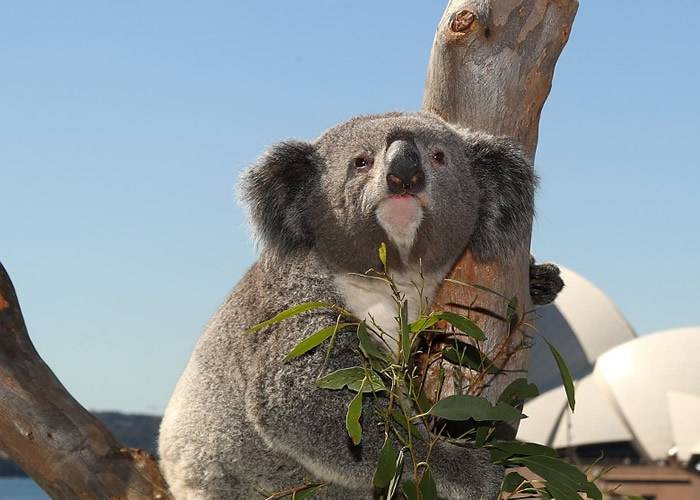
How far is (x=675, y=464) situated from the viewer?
55.2ft

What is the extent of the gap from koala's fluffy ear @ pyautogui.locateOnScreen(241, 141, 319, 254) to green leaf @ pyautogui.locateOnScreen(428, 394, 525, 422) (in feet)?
3.47

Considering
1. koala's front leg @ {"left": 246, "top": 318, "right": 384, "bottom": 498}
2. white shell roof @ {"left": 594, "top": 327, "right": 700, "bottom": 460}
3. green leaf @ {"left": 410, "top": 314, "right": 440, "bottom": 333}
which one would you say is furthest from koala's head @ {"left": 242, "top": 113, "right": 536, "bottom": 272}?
white shell roof @ {"left": 594, "top": 327, "right": 700, "bottom": 460}

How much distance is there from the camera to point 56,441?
371cm

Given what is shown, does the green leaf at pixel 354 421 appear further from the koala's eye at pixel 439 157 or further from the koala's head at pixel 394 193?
the koala's eye at pixel 439 157

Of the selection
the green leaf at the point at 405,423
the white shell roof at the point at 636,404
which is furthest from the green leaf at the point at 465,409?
the white shell roof at the point at 636,404

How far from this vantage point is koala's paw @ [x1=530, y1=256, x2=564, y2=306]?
4.05 meters

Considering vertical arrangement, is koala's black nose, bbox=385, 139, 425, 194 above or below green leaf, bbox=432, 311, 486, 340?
above

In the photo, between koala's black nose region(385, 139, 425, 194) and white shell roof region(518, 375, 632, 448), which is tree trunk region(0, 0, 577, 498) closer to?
koala's black nose region(385, 139, 425, 194)

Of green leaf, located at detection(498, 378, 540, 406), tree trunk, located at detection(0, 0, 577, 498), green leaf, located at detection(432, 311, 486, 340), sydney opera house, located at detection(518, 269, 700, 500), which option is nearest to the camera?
green leaf, located at detection(432, 311, 486, 340)

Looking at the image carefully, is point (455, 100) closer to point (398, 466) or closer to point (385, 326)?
point (385, 326)

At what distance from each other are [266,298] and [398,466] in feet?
3.15

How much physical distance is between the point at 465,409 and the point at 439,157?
3.43 ft

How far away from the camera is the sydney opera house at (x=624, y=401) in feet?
63.5

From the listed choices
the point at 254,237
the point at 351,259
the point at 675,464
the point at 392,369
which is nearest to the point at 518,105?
the point at 351,259
